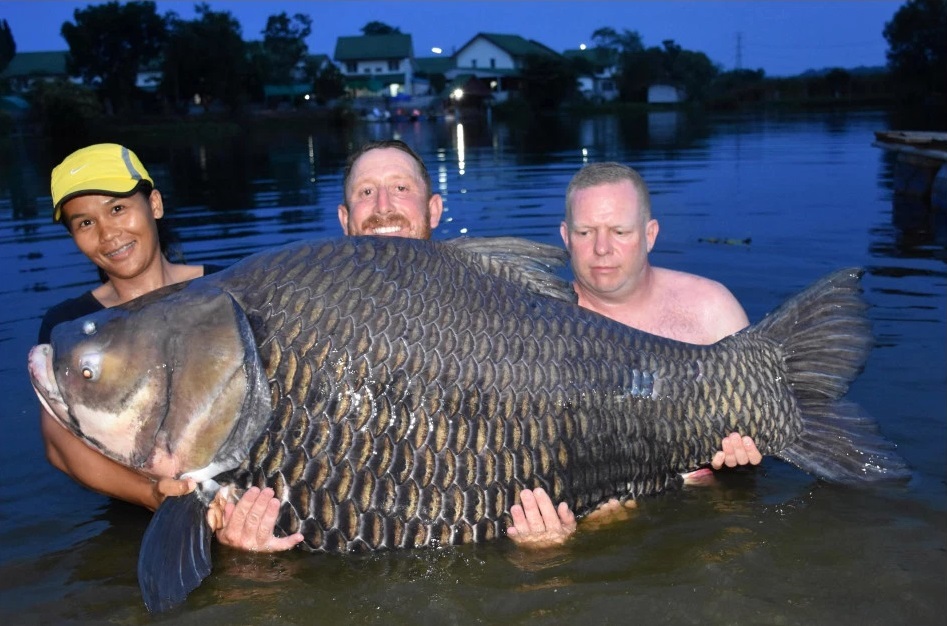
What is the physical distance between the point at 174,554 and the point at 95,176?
1.97 metres

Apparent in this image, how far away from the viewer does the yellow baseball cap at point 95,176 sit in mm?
4129

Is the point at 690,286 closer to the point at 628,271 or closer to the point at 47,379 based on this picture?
the point at 628,271

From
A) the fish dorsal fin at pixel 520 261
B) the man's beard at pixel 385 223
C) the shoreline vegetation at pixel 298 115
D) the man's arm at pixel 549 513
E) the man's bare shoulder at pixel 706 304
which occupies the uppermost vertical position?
the shoreline vegetation at pixel 298 115

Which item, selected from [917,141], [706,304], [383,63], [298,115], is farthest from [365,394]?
[383,63]

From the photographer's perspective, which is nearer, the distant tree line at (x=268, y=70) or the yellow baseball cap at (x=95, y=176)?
the yellow baseball cap at (x=95, y=176)

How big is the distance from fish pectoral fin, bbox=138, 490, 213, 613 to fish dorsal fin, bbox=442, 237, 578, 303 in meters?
1.46

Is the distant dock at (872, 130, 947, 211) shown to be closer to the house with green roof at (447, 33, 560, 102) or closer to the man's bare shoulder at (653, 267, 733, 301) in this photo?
the man's bare shoulder at (653, 267, 733, 301)

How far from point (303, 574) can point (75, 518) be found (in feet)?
4.86

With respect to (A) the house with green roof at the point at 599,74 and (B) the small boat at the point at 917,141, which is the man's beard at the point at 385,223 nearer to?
(B) the small boat at the point at 917,141

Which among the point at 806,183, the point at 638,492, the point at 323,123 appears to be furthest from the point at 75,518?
the point at 323,123

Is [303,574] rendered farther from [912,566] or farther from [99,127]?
[99,127]

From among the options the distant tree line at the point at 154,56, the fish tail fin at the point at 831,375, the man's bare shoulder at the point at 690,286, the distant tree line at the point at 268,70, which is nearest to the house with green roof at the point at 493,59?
the distant tree line at the point at 268,70

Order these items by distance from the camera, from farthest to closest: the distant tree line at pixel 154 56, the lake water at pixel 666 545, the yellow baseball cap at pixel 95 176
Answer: the distant tree line at pixel 154 56 → the yellow baseball cap at pixel 95 176 → the lake water at pixel 666 545

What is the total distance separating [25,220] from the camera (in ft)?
44.6
